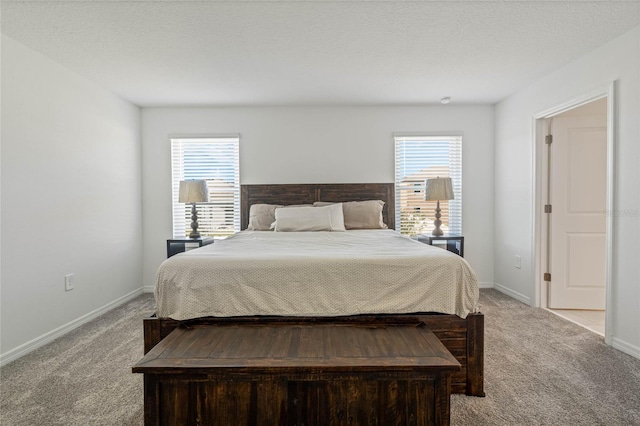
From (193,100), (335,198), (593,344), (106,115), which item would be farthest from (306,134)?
(593,344)

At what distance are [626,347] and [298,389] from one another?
8.42 ft

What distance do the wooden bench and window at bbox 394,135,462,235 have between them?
2981mm

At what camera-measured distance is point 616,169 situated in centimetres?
255

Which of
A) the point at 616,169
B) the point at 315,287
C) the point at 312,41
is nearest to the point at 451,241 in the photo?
the point at 616,169

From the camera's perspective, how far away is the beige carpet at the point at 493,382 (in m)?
1.72

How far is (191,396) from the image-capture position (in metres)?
1.45

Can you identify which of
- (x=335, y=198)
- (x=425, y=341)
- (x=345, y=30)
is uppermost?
(x=345, y=30)

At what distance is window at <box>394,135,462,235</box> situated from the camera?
14.1 feet

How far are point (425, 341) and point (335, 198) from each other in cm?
270

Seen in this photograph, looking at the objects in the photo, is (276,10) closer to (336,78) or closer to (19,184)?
(336,78)

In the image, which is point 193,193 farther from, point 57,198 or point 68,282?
point 68,282

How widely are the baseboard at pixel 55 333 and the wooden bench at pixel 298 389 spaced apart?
1763 millimetres

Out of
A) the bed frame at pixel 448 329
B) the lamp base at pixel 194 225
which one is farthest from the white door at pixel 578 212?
the lamp base at pixel 194 225

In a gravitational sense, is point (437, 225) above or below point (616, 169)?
below
